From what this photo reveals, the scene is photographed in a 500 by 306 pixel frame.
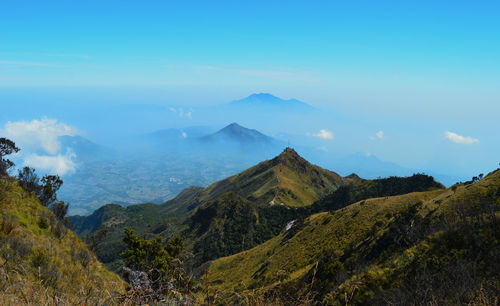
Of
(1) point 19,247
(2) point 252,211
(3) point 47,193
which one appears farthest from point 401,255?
(2) point 252,211

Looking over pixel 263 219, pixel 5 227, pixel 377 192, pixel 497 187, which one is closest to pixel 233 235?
pixel 263 219

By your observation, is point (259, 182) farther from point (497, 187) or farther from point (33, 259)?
point (33, 259)

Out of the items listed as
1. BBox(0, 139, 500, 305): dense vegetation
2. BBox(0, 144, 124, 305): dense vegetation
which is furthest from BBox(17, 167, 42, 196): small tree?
BBox(0, 144, 124, 305): dense vegetation

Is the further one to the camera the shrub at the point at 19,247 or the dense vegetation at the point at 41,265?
the shrub at the point at 19,247

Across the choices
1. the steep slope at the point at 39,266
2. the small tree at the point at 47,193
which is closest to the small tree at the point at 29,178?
the small tree at the point at 47,193

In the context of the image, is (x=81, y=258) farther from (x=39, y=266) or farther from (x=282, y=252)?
(x=282, y=252)

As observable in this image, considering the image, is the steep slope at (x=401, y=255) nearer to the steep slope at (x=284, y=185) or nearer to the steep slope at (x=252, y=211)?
the steep slope at (x=252, y=211)

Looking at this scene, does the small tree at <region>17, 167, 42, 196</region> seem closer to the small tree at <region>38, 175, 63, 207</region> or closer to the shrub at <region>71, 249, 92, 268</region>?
the small tree at <region>38, 175, 63, 207</region>
